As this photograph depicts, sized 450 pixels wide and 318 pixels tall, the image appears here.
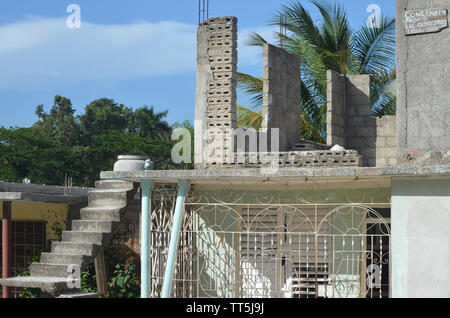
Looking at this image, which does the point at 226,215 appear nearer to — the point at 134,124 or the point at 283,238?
the point at 283,238

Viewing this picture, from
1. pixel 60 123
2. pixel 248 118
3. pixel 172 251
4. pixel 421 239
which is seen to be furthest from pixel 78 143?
pixel 421 239

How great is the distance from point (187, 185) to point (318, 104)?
45.1ft

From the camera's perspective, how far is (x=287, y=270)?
11086 millimetres

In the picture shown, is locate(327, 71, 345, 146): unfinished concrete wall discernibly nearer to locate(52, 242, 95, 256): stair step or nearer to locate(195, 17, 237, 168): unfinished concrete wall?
locate(195, 17, 237, 168): unfinished concrete wall

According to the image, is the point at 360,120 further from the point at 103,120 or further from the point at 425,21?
the point at 103,120

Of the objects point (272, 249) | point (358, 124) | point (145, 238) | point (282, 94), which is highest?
point (282, 94)

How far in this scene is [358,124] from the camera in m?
13.5

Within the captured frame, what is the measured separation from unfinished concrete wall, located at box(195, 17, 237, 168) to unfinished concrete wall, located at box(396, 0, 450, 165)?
2.89m

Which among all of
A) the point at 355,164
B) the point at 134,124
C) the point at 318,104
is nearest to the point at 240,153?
the point at 355,164

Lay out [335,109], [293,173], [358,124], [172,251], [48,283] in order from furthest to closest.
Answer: [358,124] < [335,109] < [48,283] < [172,251] < [293,173]

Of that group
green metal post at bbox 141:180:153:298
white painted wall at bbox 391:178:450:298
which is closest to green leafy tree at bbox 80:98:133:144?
green metal post at bbox 141:180:153:298

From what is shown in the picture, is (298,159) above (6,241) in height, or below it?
above

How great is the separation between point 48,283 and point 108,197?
2.07m

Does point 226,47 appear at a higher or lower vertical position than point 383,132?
higher
